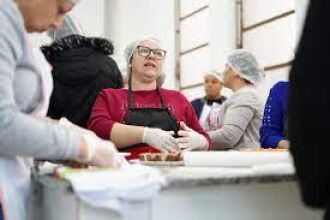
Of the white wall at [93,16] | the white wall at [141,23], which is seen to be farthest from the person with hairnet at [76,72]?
the white wall at [93,16]

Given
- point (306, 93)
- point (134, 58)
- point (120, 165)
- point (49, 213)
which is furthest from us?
point (134, 58)

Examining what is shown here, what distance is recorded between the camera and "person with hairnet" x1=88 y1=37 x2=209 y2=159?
1.94 metres

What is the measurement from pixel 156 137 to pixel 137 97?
0.35 meters

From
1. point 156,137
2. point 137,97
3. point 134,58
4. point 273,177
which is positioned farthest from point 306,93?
point 134,58

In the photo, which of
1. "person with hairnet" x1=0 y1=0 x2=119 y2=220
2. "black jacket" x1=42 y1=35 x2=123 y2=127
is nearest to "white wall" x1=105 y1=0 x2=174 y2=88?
"black jacket" x1=42 y1=35 x2=123 y2=127

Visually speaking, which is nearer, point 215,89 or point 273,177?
point 273,177

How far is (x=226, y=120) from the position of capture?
8.75 feet

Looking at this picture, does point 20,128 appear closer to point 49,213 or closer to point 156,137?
point 49,213

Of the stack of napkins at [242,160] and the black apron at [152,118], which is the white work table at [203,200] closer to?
the stack of napkins at [242,160]

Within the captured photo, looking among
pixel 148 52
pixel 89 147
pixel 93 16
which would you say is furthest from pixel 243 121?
pixel 93 16

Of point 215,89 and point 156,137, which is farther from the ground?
point 215,89

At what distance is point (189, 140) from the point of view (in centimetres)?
192

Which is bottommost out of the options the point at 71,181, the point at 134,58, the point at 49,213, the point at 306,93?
the point at 49,213

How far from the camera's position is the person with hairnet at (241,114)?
261 centimetres
